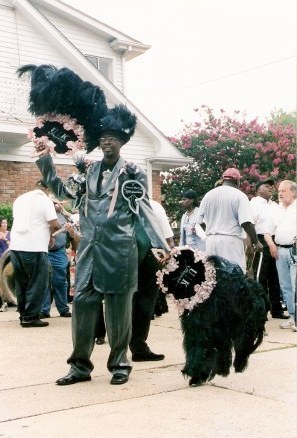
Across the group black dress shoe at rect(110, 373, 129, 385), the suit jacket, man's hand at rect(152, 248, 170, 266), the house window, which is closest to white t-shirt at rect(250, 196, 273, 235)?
the suit jacket

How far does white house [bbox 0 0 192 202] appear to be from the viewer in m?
13.8

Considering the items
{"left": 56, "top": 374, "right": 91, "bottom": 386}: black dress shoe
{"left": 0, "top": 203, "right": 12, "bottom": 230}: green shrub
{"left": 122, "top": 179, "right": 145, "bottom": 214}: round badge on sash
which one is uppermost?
{"left": 122, "top": 179, "right": 145, "bottom": 214}: round badge on sash

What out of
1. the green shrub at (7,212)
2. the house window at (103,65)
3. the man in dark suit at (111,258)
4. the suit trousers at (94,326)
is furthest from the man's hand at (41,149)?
the house window at (103,65)

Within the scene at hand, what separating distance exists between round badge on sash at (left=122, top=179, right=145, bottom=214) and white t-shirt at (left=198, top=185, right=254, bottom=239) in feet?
6.30

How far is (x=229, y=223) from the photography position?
252 inches

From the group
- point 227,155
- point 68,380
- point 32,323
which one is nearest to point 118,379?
point 68,380

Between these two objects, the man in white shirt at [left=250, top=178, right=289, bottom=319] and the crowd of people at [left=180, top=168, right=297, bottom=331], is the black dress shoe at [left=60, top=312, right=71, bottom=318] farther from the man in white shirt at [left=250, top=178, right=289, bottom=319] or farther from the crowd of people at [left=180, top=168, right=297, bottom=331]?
the man in white shirt at [left=250, top=178, right=289, bottom=319]

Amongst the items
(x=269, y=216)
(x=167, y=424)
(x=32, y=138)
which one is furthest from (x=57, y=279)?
(x=167, y=424)

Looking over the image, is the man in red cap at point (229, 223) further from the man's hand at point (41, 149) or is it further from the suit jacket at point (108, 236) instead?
the man's hand at point (41, 149)

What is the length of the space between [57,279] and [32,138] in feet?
13.8

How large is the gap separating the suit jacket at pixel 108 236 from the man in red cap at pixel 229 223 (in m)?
1.83

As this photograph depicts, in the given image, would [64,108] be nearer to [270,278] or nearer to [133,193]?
[133,193]

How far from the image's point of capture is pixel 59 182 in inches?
190

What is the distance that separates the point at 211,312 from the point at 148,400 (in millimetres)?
770
